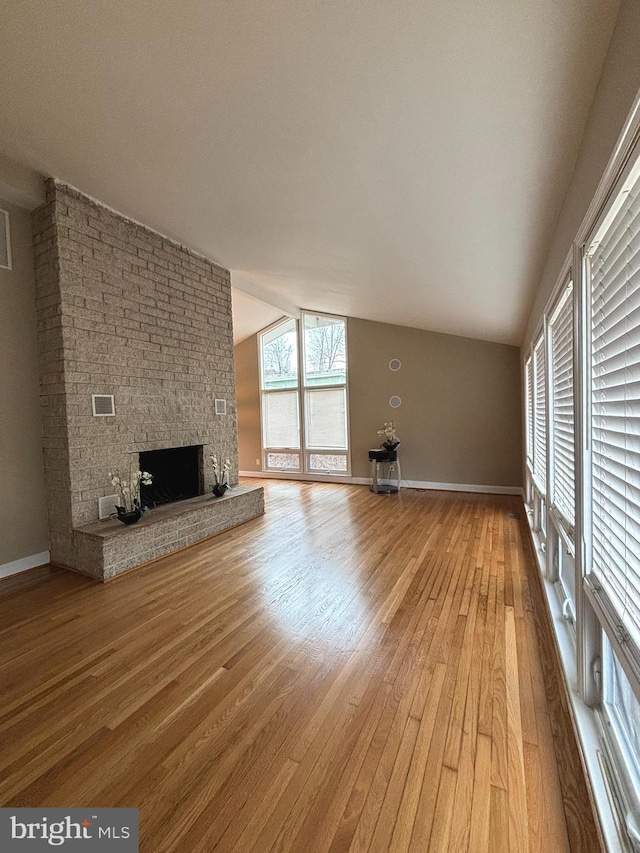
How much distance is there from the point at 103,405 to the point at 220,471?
1.66 m

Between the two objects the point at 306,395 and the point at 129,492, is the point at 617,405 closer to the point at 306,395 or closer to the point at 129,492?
the point at 129,492

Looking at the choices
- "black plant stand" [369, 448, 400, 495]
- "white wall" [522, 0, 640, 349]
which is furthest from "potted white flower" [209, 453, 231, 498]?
"white wall" [522, 0, 640, 349]

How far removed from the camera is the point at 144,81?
5.90 ft

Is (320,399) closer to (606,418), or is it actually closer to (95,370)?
(95,370)

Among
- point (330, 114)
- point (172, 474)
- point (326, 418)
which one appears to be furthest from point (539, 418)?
point (326, 418)

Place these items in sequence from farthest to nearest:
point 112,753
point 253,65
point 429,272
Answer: point 429,272 < point 253,65 < point 112,753

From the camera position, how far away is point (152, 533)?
329 cm

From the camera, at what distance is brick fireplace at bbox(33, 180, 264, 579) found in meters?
3.12

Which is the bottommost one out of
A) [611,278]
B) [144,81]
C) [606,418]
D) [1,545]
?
[1,545]

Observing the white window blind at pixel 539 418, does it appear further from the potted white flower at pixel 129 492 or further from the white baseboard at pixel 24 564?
the white baseboard at pixel 24 564

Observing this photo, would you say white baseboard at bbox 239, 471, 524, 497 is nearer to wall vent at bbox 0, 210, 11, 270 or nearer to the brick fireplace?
the brick fireplace

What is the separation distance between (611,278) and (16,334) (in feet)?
13.6

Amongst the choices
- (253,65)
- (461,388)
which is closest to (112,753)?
(253,65)

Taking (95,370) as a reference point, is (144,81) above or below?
above
